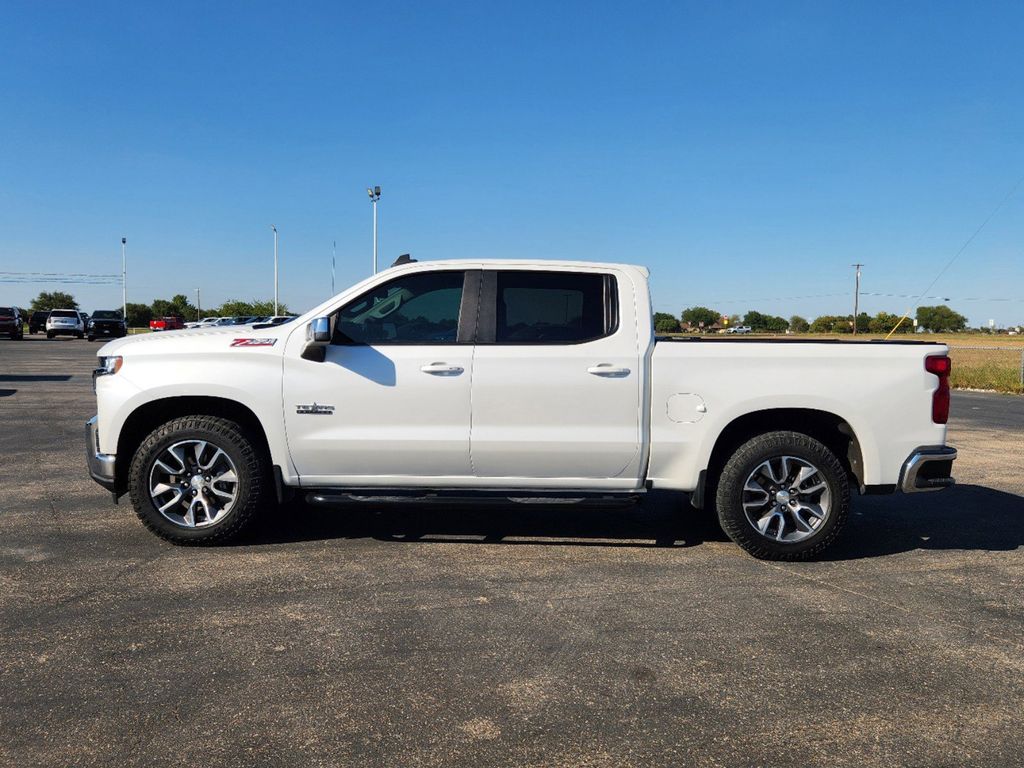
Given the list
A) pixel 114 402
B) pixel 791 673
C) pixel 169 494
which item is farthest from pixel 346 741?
pixel 114 402

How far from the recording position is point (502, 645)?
3682 mm

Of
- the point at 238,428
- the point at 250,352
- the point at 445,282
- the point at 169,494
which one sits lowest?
the point at 169,494

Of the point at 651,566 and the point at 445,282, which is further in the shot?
the point at 445,282

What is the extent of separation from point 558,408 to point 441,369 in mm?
774

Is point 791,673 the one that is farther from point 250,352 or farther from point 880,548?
point 250,352

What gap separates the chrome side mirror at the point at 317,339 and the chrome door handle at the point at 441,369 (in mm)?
627

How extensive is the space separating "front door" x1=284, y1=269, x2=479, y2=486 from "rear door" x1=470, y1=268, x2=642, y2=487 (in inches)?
5.8

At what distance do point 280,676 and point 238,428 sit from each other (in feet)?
7.19

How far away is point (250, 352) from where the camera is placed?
5.12 metres

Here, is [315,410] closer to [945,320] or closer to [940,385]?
[940,385]

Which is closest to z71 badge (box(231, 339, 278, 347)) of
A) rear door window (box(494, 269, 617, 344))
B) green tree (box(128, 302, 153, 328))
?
rear door window (box(494, 269, 617, 344))

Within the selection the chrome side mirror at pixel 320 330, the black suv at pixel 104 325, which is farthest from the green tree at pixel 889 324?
the black suv at pixel 104 325

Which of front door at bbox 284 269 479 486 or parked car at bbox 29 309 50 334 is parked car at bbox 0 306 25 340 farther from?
front door at bbox 284 269 479 486

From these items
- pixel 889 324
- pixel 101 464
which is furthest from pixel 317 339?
pixel 889 324
